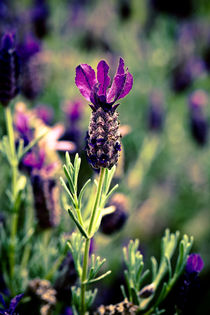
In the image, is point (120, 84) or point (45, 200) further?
point (45, 200)

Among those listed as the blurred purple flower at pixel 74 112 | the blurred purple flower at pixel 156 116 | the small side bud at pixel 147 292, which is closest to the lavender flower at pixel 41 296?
the small side bud at pixel 147 292

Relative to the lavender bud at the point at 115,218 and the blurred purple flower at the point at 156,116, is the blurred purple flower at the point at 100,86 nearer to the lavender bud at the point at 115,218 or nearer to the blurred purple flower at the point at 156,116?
the lavender bud at the point at 115,218

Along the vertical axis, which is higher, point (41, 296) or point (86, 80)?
point (86, 80)

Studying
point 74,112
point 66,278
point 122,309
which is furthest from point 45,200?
point 74,112

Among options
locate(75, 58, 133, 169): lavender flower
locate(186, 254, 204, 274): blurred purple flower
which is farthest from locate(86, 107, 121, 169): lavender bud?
locate(186, 254, 204, 274): blurred purple flower

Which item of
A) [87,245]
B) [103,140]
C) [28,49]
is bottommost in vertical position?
[87,245]

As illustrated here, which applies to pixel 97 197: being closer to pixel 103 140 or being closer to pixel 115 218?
pixel 103 140

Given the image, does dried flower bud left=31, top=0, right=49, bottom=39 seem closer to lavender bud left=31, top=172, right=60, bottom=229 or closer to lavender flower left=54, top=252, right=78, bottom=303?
lavender bud left=31, top=172, right=60, bottom=229
